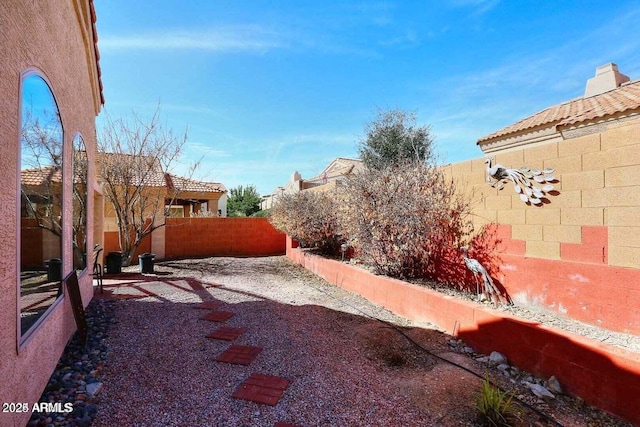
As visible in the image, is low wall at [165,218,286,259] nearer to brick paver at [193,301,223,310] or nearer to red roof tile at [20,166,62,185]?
brick paver at [193,301,223,310]

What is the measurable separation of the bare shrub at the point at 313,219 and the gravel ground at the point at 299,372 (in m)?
A: 4.06

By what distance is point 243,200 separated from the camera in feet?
122

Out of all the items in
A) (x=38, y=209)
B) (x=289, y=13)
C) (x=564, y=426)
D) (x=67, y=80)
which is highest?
(x=289, y=13)

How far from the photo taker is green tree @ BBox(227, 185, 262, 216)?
36.3 meters

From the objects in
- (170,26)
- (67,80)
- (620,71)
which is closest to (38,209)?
(67,80)

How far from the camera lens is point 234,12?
744cm

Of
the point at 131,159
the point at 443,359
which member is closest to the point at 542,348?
the point at 443,359

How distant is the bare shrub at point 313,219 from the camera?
10.2 meters

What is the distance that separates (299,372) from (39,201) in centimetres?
340

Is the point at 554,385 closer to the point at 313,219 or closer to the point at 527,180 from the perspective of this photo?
the point at 527,180

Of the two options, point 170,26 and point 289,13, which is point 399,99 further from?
point 170,26

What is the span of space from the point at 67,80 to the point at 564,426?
704cm

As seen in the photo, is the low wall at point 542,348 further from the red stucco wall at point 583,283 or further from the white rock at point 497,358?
the red stucco wall at point 583,283

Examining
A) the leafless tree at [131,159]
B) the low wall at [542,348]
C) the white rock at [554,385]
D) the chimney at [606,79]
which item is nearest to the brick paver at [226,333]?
the low wall at [542,348]
